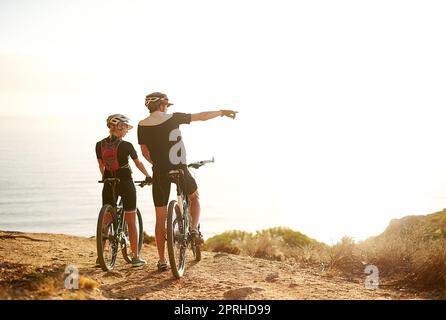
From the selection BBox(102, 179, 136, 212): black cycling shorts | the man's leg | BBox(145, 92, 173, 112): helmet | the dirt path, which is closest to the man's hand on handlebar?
the man's leg

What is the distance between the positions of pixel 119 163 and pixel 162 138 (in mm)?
1230

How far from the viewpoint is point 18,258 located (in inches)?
391

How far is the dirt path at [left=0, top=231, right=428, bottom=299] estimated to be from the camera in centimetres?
641

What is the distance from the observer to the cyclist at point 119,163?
8.38 meters

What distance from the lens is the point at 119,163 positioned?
847cm

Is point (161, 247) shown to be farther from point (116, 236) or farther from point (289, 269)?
point (289, 269)

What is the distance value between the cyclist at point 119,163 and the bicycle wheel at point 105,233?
0.05m

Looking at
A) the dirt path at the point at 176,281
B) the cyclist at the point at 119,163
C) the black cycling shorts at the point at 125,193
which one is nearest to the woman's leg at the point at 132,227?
the cyclist at the point at 119,163

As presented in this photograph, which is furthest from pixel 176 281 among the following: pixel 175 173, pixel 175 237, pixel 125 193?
pixel 125 193

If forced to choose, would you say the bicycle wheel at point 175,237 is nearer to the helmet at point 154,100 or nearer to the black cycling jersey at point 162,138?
the black cycling jersey at point 162,138

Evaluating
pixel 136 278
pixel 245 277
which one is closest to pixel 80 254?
Answer: pixel 136 278

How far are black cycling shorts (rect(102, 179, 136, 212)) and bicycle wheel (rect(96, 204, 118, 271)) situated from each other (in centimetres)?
24

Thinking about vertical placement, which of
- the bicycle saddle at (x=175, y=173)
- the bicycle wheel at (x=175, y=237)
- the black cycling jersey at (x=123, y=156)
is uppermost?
the black cycling jersey at (x=123, y=156)
